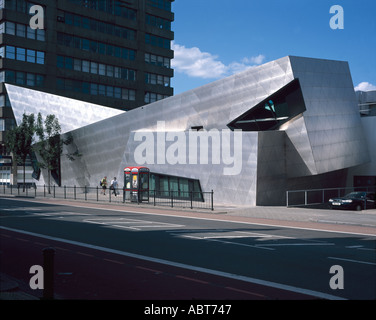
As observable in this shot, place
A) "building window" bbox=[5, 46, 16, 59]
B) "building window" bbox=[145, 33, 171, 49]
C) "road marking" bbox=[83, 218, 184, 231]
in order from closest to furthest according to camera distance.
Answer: "road marking" bbox=[83, 218, 184, 231]
"building window" bbox=[5, 46, 16, 59]
"building window" bbox=[145, 33, 171, 49]

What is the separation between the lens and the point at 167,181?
119ft

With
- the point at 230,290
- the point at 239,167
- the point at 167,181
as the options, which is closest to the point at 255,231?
the point at 230,290

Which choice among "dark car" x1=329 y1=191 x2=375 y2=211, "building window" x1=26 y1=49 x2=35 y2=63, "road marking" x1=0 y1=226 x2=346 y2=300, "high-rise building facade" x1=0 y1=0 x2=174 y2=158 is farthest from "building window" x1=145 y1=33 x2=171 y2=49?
"road marking" x1=0 y1=226 x2=346 y2=300

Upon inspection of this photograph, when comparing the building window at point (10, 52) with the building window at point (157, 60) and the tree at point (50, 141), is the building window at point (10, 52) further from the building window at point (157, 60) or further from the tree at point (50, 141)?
the tree at point (50, 141)

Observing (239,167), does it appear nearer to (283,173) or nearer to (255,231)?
(283,173)

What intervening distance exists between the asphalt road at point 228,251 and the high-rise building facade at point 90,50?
2060 inches

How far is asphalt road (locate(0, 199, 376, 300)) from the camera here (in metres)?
8.46

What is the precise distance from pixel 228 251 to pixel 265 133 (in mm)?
18524

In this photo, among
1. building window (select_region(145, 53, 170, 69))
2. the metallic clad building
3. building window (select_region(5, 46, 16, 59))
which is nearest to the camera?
the metallic clad building

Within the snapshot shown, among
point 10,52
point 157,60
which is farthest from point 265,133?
point 157,60

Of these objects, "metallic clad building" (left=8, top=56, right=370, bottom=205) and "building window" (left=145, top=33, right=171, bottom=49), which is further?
"building window" (left=145, top=33, right=171, bottom=49)

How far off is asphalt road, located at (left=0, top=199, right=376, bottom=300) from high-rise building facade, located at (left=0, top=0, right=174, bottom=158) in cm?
5233

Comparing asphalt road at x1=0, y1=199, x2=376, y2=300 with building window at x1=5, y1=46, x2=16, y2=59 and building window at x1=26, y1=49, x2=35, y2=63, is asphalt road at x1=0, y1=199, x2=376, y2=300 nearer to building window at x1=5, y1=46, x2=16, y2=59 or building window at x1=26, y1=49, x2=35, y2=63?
building window at x1=5, y1=46, x2=16, y2=59

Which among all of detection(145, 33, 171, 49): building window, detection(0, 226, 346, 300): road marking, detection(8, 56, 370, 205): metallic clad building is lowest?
detection(0, 226, 346, 300): road marking
